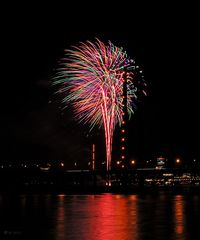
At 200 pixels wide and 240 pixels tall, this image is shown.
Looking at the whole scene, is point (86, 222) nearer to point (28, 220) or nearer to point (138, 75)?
point (28, 220)

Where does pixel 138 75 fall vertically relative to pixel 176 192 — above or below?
above

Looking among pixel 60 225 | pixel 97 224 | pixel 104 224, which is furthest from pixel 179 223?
pixel 60 225

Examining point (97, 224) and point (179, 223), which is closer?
point (97, 224)

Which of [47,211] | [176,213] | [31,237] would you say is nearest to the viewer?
[31,237]

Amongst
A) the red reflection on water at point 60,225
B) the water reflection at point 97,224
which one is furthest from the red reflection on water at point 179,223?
the red reflection on water at point 60,225

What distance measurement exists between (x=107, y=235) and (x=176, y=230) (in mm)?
1690

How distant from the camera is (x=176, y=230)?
11344 mm

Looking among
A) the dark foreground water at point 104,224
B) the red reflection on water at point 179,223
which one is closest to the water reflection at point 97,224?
the dark foreground water at point 104,224

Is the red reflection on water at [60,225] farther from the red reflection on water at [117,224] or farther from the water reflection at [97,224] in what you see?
the red reflection on water at [117,224]

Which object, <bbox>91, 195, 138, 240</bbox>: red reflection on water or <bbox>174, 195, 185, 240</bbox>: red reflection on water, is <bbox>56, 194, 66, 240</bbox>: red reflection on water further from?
<bbox>174, 195, 185, 240</bbox>: red reflection on water

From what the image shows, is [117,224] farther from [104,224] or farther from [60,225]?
[60,225]

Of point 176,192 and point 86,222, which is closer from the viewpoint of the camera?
point 86,222

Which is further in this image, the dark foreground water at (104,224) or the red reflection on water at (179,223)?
the red reflection on water at (179,223)

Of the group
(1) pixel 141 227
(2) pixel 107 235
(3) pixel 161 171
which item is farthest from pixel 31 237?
(3) pixel 161 171
